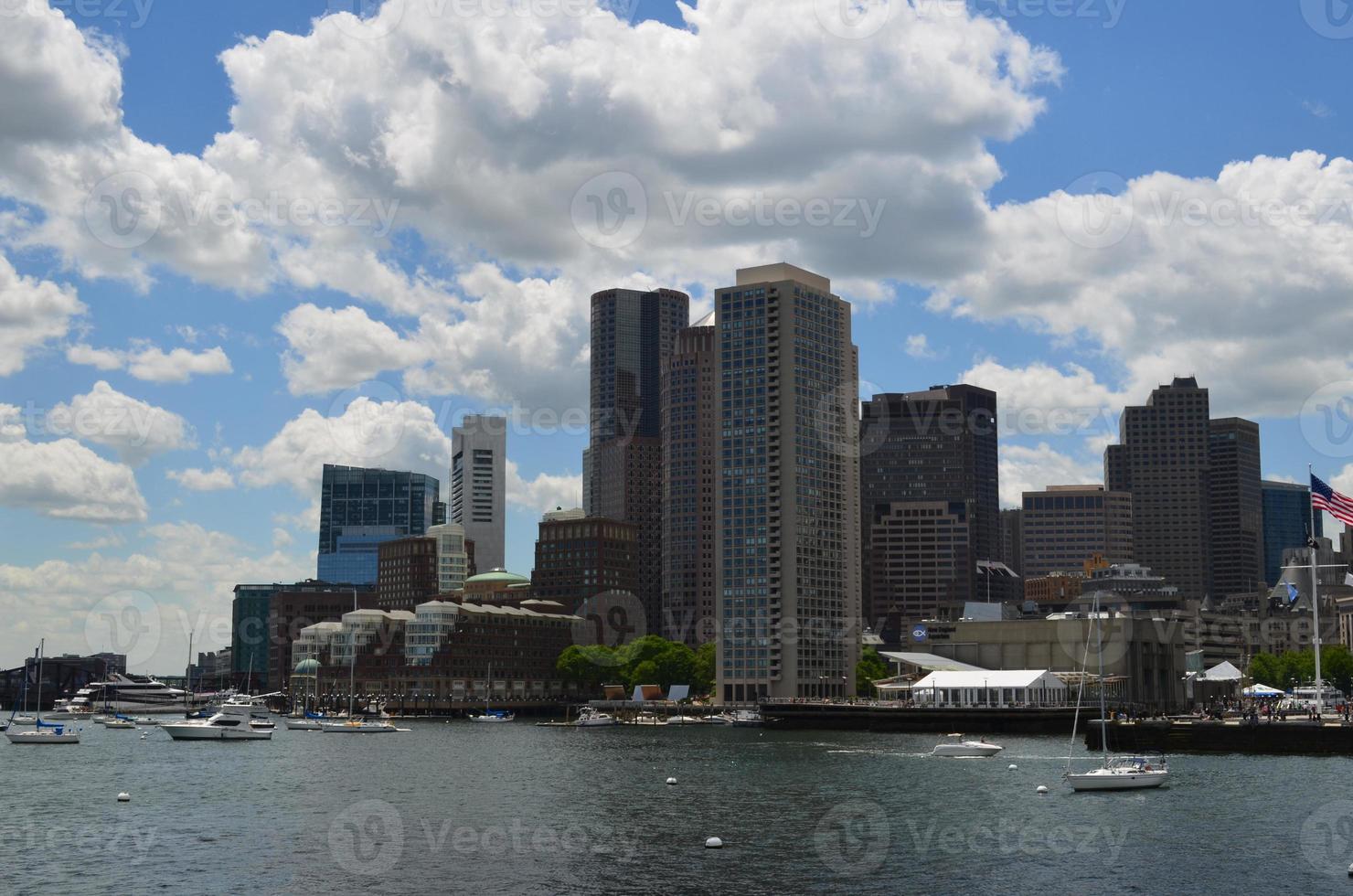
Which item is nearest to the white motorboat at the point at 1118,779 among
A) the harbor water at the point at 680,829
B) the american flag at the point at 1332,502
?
the harbor water at the point at 680,829

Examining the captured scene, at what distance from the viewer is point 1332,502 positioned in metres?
136

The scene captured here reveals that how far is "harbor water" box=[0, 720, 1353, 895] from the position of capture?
7481 centimetres

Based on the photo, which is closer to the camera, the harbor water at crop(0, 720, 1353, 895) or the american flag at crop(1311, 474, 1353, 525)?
the harbor water at crop(0, 720, 1353, 895)

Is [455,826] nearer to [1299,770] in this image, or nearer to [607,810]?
[607,810]

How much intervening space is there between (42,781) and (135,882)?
244ft

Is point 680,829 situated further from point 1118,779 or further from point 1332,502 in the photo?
point 1332,502

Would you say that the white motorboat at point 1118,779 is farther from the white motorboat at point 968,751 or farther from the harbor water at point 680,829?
the white motorboat at point 968,751

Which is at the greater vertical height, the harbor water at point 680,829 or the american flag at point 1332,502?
the american flag at point 1332,502

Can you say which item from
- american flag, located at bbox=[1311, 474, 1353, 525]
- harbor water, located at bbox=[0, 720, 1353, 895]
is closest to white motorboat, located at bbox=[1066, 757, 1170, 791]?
harbor water, located at bbox=[0, 720, 1353, 895]

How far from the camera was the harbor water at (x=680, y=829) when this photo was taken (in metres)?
74.8

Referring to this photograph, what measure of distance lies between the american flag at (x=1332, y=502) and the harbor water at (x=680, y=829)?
24.3 m

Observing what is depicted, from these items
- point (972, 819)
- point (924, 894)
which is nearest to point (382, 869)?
point (924, 894)

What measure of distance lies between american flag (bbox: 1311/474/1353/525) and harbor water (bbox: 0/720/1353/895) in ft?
79.7

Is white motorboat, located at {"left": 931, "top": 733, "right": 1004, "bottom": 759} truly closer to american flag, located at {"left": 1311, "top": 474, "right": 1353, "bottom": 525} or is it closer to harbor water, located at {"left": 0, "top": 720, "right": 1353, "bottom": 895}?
harbor water, located at {"left": 0, "top": 720, "right": 1353, "bottom": 895}
